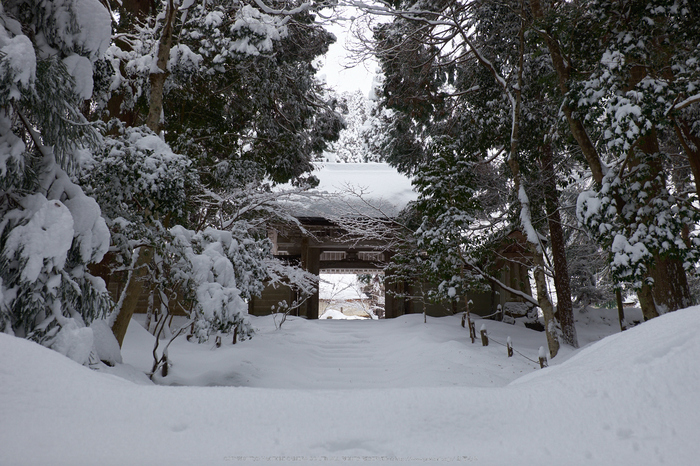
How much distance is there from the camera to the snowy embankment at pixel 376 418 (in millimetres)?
Result: 1306

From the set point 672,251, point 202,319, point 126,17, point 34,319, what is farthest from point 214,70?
point 672,251

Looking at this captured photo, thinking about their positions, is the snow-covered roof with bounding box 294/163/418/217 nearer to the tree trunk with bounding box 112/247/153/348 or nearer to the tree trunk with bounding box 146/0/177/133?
the tree trunk with bounding box 146/0/177/133

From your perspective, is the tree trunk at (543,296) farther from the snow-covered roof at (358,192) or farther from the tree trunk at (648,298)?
the snow-covered roof at (358,192)

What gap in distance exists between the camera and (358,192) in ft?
45.2

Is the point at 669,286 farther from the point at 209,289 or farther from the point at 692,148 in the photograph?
the point at 209,289

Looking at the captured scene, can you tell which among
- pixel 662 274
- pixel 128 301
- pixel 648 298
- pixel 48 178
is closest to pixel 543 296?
pixel 648 298

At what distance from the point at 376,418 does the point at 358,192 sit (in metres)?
12.4

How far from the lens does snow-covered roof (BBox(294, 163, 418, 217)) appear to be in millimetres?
10789

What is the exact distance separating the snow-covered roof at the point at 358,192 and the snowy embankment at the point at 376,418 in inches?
306

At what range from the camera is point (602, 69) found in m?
4.75

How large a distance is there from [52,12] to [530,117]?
7.16m

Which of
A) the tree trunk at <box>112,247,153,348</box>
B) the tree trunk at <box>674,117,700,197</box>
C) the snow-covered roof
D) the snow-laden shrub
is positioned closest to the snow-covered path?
the tree trunk at <box>112,247,153,348</box>

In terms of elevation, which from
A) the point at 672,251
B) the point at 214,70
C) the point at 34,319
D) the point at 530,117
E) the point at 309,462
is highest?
the point at 214,70

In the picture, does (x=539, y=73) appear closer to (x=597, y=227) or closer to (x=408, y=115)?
(x=408, y=115)
